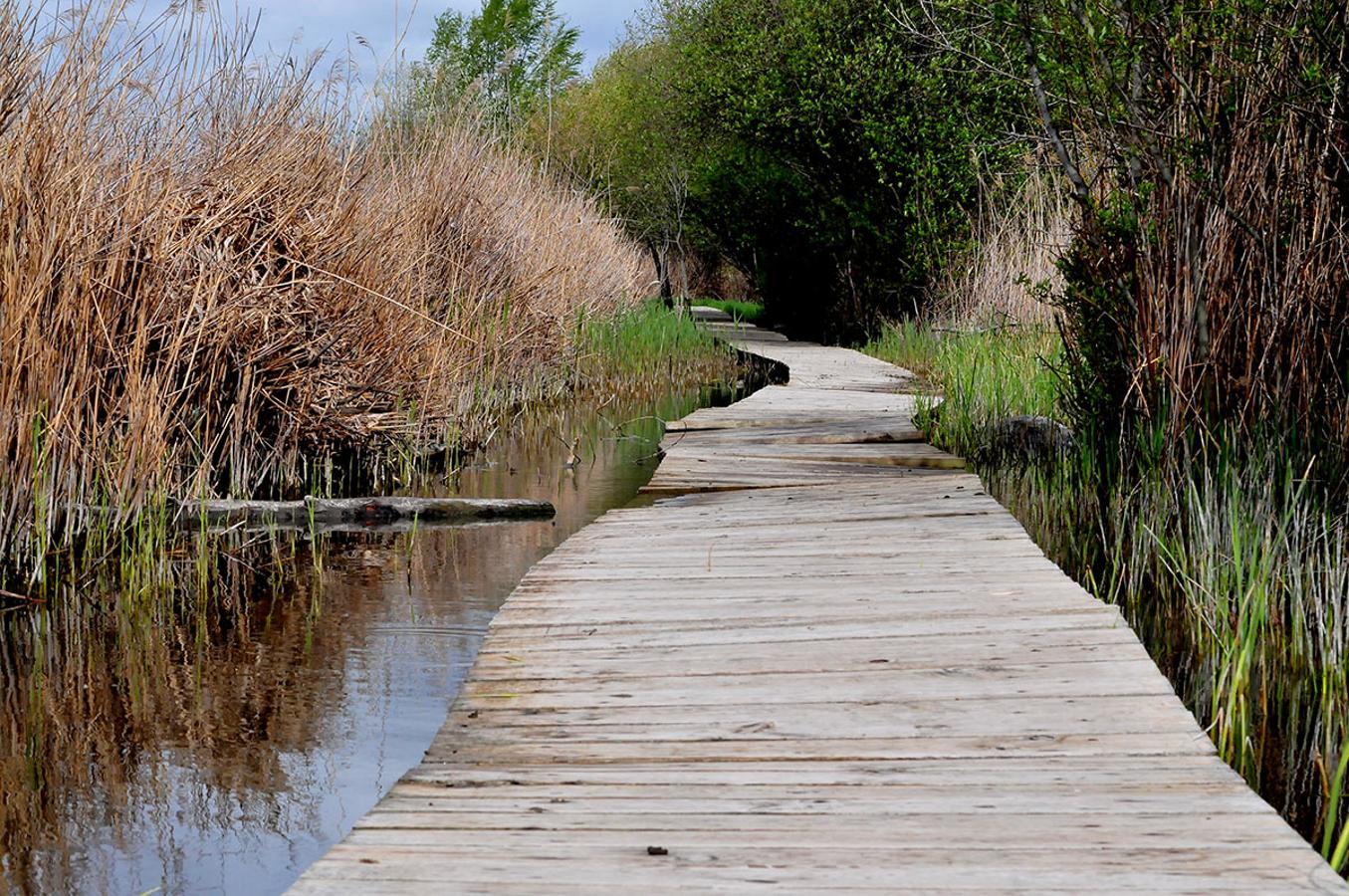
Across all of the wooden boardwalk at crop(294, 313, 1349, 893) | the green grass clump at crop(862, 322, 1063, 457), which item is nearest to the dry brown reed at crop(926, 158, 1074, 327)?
the green grass clump at crop(862, 322, 1063, 457)

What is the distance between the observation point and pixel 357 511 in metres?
5.76

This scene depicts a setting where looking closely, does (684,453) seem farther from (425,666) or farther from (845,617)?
(845,617)

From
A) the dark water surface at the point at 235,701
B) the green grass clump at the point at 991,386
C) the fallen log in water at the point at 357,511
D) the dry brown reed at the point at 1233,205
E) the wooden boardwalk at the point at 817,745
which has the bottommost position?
the dark water surface at the point at 235,701

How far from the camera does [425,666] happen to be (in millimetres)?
4059

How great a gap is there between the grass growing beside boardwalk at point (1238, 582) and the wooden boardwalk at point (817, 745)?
0.32 meters

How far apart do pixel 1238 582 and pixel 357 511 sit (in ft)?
11.7

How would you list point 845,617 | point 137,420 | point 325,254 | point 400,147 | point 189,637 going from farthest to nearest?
point 400,147 → point 325,254 → point 137,420 → point 189,637 → point 845,617

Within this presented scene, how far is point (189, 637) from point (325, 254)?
260 centimetres

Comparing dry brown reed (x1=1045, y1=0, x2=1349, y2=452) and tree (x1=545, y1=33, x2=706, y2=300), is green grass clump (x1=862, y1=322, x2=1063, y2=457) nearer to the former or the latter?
dry brown reed (x1=1045, y1=0, x2=1349, y2=452)

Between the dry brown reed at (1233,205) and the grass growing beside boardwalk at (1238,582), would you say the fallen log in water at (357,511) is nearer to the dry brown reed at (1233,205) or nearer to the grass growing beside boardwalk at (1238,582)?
the grass growing beside boardwalk at (1238,582)

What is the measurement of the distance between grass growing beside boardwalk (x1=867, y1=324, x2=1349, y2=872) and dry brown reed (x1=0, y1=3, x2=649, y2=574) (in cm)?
303

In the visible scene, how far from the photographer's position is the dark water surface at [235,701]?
2795 millimetres

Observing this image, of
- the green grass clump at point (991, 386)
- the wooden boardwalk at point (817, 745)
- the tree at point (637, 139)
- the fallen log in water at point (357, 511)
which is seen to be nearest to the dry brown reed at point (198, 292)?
the fallen log in water at point (357, 511)

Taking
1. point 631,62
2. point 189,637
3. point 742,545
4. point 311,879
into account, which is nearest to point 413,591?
point 189,637
